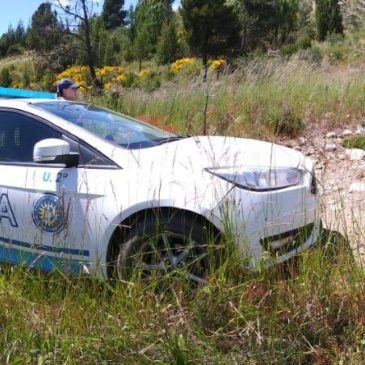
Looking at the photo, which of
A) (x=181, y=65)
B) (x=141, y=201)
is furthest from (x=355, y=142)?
(x=181, y=65)

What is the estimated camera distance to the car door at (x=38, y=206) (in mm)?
3389

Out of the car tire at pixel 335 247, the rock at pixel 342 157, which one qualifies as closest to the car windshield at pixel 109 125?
the car tire at pixel 335 247

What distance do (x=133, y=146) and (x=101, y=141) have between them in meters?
0.24

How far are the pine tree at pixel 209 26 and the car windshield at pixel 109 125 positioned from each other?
24.6 meters

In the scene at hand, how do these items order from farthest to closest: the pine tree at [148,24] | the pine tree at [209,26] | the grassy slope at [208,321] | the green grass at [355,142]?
the pine tree at [148,24], the pine tree at [209,26], the green grass at [355,142], the grassy slope at [208,321]

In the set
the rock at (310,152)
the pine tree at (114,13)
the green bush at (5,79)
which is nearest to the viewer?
the rock at (310,152)

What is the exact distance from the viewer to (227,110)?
8797 millimetres

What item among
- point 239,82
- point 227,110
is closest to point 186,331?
point 227,110

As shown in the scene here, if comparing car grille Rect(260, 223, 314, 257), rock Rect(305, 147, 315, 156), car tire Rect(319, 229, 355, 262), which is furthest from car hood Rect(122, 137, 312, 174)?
rock Rect(305, 147, 315, 156)

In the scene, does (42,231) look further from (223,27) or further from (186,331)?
(223,27)

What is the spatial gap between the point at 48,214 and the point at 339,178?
124 inches

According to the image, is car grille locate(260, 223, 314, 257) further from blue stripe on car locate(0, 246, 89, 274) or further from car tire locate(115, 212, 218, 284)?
blue stripe on car locate(0, 246, 89, 274)

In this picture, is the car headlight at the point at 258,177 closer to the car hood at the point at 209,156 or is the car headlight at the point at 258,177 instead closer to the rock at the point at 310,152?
the car hood at the point at 209,156

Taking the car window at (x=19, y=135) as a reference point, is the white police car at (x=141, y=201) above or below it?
below
